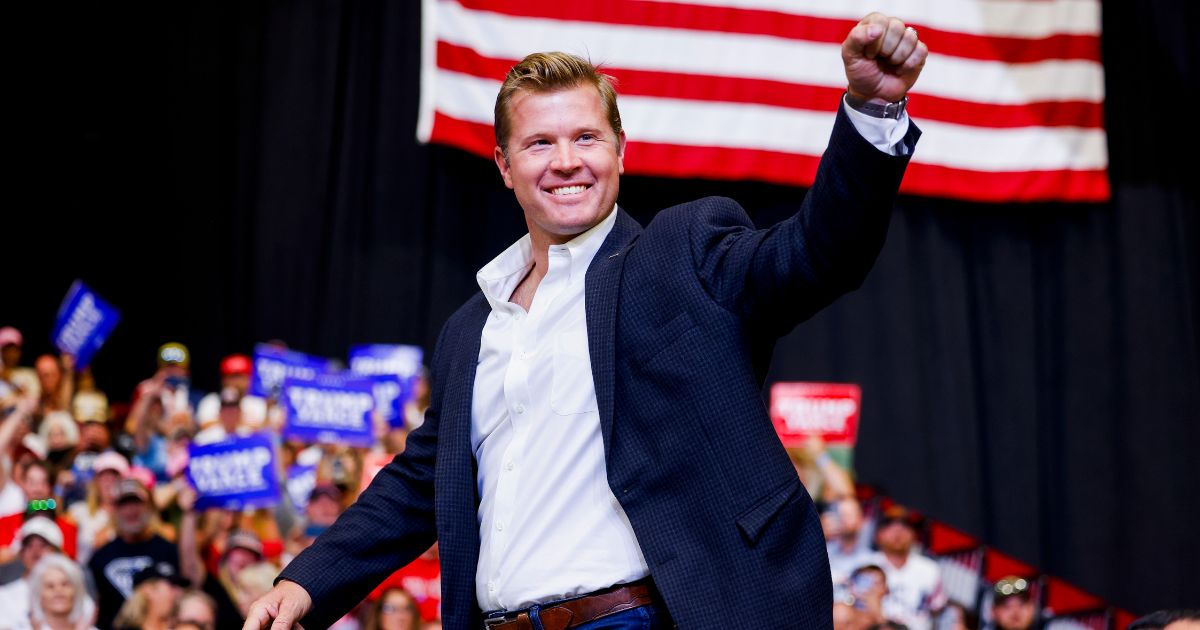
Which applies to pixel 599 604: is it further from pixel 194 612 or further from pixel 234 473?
pixel 234 473

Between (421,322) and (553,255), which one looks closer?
(553,255)

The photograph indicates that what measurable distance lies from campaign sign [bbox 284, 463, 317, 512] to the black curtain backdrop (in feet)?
11.4

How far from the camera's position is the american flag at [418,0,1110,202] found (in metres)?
9.82

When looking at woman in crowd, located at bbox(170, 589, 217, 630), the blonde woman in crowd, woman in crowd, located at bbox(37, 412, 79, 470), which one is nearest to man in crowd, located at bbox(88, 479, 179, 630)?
the blonde woman in crowd

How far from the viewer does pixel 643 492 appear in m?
1.76

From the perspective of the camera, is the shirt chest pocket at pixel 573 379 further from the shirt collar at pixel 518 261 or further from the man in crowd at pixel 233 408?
the man in crowd at pixel 233 408

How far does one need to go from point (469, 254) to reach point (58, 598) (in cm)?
634

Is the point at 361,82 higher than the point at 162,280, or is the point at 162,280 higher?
the point at 361,82

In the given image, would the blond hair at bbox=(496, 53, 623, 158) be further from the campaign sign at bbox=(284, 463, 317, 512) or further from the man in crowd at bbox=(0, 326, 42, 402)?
the man in crowd at bbox=(0, 326, 42, 402)

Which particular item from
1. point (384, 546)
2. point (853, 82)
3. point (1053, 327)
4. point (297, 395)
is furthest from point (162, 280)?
point (853, 82)

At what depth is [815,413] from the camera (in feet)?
27.5

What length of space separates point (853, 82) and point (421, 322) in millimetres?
9487

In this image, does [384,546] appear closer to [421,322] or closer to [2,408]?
[2,408]

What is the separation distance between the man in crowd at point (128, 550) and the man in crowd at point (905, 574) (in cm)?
324
